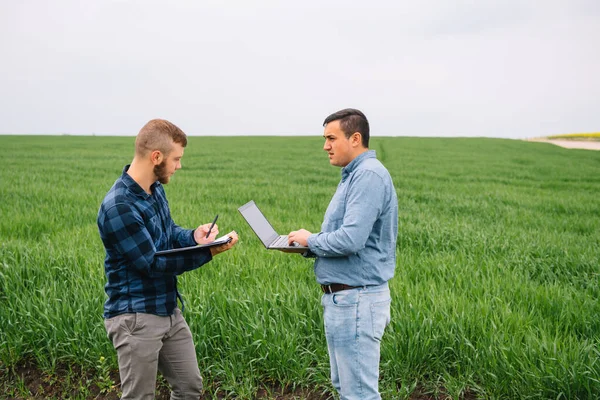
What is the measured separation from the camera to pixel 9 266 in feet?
17.1

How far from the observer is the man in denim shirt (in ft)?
7.77

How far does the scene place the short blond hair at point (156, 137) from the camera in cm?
249

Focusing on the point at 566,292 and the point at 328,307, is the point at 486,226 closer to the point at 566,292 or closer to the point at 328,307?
the point at 566,292

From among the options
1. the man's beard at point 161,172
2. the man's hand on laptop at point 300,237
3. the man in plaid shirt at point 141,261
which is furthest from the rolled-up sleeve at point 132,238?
the man's hand on laptop at point 300,237

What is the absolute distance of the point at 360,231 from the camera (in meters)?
2.33

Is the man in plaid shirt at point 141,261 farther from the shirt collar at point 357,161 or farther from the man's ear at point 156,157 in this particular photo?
the shirt collar at point 357,161

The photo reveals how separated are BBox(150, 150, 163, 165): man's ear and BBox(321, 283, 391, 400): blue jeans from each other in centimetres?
117

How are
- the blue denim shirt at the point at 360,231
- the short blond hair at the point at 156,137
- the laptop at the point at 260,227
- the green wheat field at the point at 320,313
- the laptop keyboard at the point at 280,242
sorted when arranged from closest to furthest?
the blue denim shirt at the point at 360,231
the short blond hair at the point at 156,137
the laptop keyboard at the point at 280,242
the laptop at the point at 260,227
the green wheat field at the point at 320,313

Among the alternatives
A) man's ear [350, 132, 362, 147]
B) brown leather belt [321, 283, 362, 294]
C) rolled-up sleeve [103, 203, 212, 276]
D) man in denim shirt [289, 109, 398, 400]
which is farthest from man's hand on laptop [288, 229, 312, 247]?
rolled-up sleeve [103, 203, 212, 276]

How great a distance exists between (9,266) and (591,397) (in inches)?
217

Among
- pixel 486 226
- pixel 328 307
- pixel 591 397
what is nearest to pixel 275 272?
pixel 328 307

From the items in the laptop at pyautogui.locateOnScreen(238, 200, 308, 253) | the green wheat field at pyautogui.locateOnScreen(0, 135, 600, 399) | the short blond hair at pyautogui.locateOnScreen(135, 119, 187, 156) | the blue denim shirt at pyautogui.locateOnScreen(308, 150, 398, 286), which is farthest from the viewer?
the green wheat field at pyautogui.locateOnScreen(0, 135, 600, 399)

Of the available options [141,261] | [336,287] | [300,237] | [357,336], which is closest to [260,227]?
[300,237]

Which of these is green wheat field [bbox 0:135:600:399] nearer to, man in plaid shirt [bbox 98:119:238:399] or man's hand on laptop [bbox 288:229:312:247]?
man in plaid shirt [bbox 98:119:238:399]
